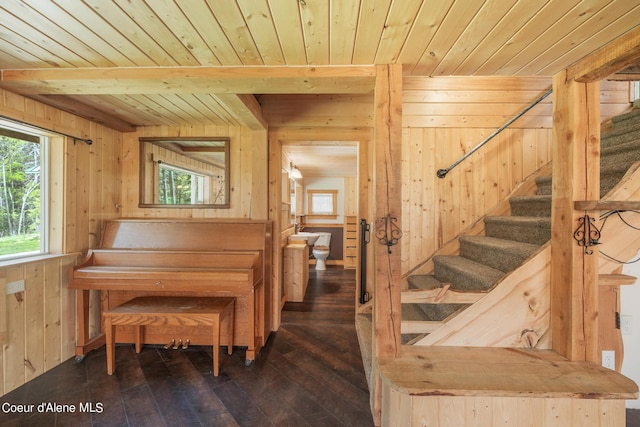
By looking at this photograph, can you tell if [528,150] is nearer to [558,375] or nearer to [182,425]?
[558,375]

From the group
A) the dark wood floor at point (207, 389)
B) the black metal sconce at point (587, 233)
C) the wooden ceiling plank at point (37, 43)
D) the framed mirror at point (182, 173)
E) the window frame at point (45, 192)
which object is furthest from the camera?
the framed mirror at point (182, 173)

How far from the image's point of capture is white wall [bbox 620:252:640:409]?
5.71ft

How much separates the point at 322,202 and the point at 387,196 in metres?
4.83

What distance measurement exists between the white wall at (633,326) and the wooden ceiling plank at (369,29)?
2220 mm

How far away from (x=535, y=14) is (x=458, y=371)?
5.23 ft

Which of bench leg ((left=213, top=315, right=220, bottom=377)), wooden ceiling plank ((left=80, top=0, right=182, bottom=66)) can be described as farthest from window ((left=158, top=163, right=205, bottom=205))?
wooden ceiling plank ((left=80, top=0, right=182, bottom=66))

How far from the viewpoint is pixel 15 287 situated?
177cm

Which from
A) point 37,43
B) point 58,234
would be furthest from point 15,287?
point 37,43

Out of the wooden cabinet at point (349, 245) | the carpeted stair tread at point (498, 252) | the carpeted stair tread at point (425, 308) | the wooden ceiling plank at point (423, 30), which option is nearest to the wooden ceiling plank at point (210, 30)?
the wooden ceiling plank at point (423, 30)

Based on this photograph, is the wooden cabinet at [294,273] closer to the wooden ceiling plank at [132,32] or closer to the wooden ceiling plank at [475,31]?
the wooden ceiling plank at [132,32]

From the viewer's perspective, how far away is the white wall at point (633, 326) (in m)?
1.74

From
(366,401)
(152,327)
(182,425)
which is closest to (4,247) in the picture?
(152,327)

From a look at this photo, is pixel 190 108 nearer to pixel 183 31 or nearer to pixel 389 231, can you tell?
pixel 183 31

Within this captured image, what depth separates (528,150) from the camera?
2.36 metres
